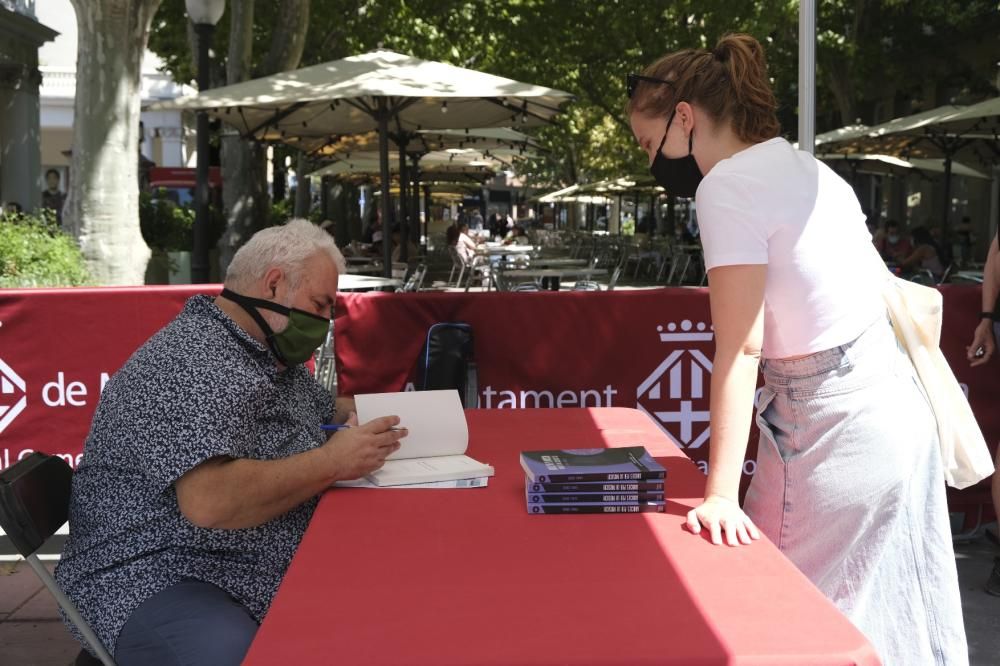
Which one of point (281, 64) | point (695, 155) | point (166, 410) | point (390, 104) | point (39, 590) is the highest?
point (281, 64)

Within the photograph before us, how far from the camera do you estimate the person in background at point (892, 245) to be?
1564 cm

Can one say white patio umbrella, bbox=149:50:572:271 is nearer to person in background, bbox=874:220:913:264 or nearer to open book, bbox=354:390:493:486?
open book, bbox=354:390:493:486

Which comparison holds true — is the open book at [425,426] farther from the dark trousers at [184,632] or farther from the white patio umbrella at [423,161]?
the white patio umbrella at [423,161]

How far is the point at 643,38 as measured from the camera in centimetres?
2327

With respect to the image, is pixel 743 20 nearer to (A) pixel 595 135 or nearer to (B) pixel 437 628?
(B) pixel 437 628

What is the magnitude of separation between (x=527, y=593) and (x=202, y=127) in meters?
10.1

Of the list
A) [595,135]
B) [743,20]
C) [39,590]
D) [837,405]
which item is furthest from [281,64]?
[595,135]

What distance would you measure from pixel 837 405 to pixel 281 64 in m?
14.9

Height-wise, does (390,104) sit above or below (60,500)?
above

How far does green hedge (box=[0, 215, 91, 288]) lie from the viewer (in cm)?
816

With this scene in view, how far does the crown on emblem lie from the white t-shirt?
9.72ft

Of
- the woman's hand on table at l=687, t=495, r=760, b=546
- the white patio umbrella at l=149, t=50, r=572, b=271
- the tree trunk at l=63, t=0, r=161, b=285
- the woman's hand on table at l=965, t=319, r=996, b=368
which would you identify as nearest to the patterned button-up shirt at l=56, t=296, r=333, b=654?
the woman's hand on table at l=687, t=495, r=760, b=546

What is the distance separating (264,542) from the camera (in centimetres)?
271

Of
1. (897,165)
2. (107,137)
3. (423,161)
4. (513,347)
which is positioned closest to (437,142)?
(423,161)
